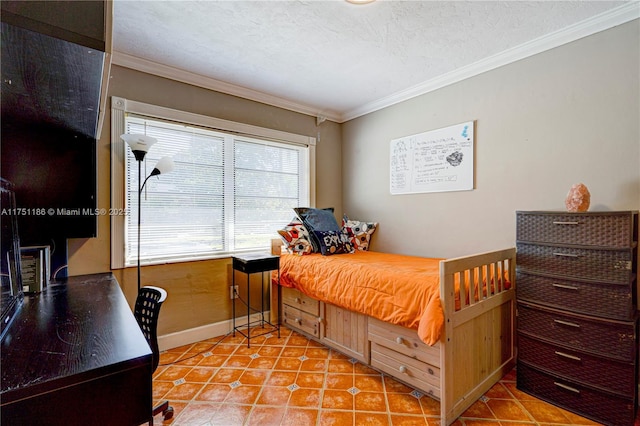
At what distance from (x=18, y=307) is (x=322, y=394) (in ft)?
5.38

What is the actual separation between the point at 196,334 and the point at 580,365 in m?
2.85

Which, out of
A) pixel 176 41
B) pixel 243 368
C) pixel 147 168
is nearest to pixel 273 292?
pixel 243 368

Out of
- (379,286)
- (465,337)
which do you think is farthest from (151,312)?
(465,337)

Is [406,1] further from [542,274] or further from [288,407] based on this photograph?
[288,407]

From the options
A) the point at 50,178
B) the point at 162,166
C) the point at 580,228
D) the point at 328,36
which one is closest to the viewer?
the point at 580,228

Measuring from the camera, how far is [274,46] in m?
2.21

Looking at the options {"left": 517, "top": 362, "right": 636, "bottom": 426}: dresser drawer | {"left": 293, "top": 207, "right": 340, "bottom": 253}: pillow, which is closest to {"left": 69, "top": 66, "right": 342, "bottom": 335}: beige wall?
{"left": 293, "top": 207, "right": 340, "bottom": 253}: pillow

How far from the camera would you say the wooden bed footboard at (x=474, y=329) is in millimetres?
1613

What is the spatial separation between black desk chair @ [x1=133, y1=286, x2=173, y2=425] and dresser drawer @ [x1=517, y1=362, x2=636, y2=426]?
2224mm

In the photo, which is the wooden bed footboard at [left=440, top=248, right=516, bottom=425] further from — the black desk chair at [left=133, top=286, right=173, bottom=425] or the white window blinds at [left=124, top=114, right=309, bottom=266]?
the white window blinds at [left=124, top=114, right=309, bottom=266]

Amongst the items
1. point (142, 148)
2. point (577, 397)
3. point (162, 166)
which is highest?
point (142, 148)

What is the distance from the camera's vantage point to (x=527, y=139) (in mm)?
2242

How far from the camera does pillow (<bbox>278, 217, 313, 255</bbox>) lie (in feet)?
9.61

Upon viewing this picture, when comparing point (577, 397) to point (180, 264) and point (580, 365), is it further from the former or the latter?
point (180, 264)
